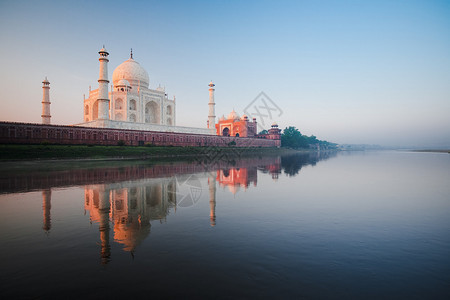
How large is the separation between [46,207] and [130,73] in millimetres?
37344

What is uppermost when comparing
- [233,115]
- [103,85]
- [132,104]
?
[233,115]

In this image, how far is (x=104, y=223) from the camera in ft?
15.7

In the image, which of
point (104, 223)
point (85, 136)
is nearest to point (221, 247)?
point (104, 223)

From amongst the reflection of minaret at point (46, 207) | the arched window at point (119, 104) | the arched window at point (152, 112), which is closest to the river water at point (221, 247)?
the reflection of minaret at point (46, 207)

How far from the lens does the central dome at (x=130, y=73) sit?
39.0 m

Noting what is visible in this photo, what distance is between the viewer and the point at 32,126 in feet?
72.2

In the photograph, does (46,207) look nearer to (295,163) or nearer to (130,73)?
(295,163)

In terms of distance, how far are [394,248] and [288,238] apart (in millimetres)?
1550

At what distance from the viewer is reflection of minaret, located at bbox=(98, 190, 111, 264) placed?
3.44 m

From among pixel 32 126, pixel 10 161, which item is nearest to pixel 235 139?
pixel 32 126

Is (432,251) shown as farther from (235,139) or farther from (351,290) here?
(235,139)

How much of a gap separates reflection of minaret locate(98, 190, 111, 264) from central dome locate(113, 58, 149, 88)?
35730 millimetres

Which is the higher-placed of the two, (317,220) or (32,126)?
(32,126)

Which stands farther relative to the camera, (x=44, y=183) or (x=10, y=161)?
(x=10, y=161)
